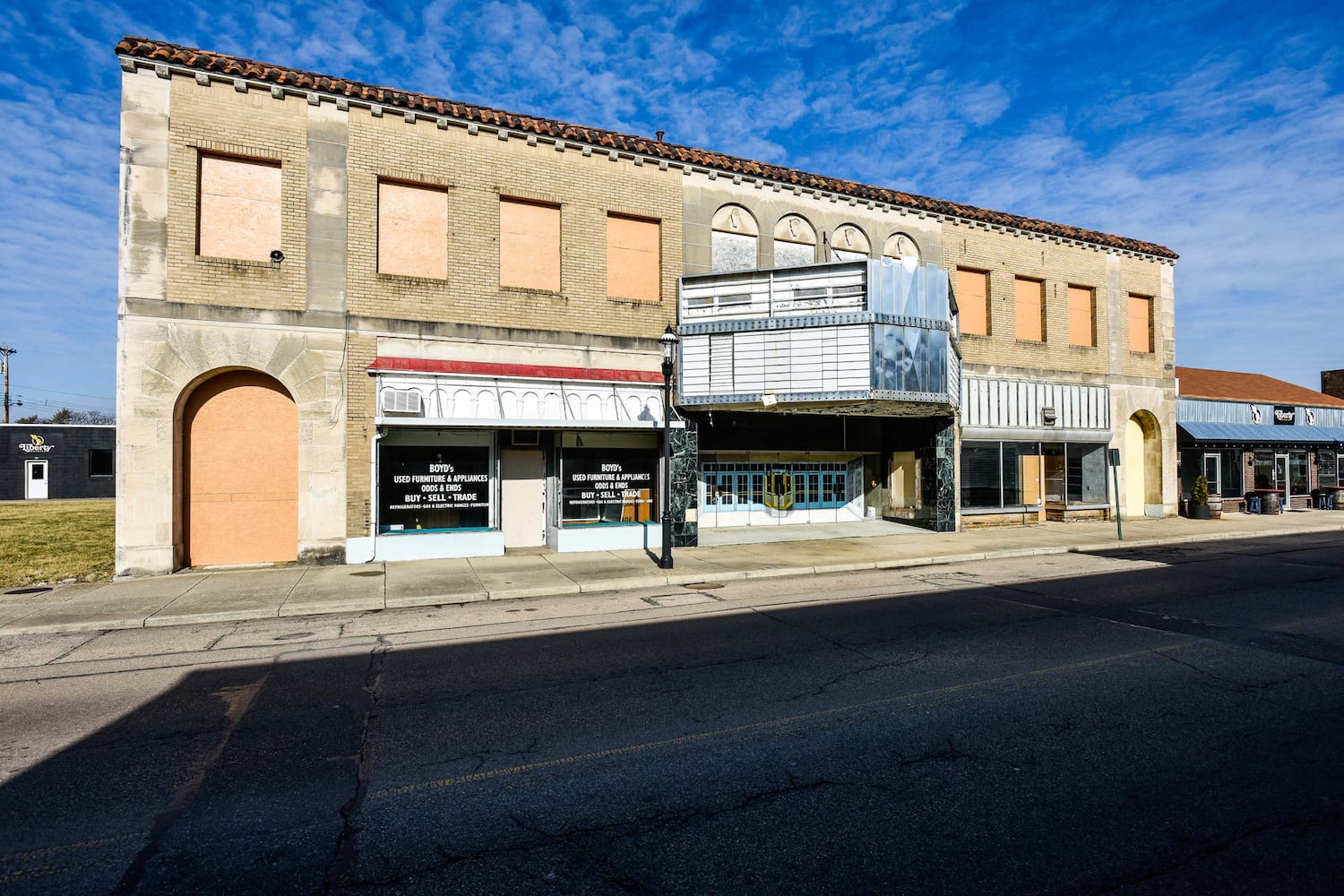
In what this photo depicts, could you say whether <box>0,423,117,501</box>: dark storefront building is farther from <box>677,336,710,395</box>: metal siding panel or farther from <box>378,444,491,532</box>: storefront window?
<box>677,336,710,395</box>: metal siding panel

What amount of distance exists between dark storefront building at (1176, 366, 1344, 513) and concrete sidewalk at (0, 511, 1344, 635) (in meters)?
9.22

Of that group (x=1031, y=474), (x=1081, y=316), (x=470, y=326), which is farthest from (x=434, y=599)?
(x=1081, y=316)

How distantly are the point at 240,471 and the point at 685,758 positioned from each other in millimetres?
12743

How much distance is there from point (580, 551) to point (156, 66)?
41.5 ft

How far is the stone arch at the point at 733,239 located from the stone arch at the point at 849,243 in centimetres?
250

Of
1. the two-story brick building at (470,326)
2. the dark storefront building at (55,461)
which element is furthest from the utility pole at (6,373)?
the two-story brick building at (470,326)

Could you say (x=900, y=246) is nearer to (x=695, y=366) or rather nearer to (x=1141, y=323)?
(x=695, y=366)

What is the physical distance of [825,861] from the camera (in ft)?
12.2

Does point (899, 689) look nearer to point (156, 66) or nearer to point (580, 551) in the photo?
point (580, 551)

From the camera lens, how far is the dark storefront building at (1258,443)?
88.9 feet

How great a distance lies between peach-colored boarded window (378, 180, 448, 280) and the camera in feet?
49.0

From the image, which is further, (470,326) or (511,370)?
(470,326)

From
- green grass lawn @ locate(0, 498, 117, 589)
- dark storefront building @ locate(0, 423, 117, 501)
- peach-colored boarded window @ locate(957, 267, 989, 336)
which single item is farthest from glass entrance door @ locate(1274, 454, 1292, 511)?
dark storefront building @ locate(0, 423, 117, 501)

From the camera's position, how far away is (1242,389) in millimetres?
31344
